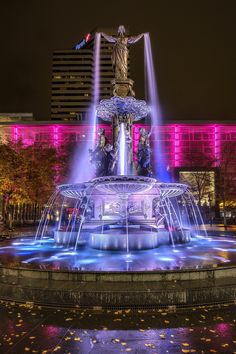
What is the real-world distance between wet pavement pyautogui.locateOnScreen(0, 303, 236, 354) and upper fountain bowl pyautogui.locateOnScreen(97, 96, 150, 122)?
42.5 feet

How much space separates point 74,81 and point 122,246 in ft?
452

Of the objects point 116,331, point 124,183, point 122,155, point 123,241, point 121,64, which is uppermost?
point 121,64

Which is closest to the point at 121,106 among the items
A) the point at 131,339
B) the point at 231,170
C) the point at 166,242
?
the point at 166,242

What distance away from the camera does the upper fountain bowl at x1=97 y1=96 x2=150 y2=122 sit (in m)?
18.0

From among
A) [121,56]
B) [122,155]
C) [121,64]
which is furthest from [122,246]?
[121,56]

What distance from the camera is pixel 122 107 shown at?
18.6 m

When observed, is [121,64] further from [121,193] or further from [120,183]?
[120,183]

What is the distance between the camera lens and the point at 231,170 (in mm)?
71812

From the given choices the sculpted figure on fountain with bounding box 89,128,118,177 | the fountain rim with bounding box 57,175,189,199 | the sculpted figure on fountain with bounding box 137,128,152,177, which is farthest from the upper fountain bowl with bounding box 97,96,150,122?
the fountain rim with bounding box 57,175,189,199

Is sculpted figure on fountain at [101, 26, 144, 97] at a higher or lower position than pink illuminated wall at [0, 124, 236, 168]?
lower

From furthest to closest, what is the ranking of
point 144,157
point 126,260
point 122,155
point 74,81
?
point 74,81 → point 122,155 → point 144,157 → point 126,260

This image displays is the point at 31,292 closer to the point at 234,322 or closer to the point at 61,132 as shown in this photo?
the point at 234,322

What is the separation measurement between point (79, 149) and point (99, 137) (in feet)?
125

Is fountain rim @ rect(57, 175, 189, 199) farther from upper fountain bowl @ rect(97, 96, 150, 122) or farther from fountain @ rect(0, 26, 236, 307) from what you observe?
upper fountain bowl @ rect(97, 96, 150, 122)
